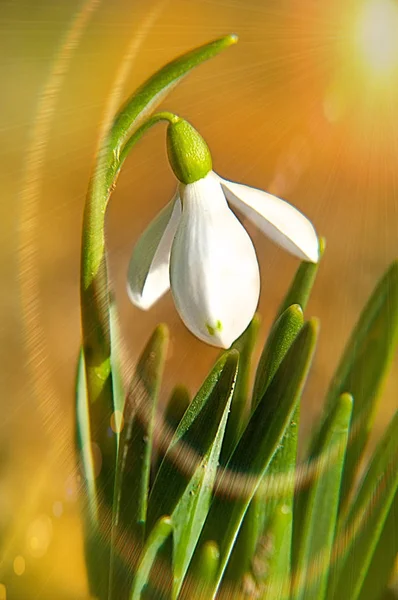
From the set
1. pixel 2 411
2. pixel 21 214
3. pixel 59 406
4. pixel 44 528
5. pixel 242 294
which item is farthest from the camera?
pixel 21 214

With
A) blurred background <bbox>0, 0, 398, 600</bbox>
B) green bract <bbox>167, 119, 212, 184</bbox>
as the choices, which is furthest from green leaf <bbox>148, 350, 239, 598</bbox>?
blurred background <bbox>0, 0, 398, 600</bbox>

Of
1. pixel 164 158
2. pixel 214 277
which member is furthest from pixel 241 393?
pixel 164 158

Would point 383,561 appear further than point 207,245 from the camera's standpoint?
Yes

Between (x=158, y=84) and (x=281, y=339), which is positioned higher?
(x=158, y=84)

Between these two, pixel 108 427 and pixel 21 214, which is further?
pixel 21 214

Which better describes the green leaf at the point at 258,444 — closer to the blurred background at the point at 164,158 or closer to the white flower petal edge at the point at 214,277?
the white flower petal edge at the point at 214,277

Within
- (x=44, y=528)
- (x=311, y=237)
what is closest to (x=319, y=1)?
(x=311, y=237)

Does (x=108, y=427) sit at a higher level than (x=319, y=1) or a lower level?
lower

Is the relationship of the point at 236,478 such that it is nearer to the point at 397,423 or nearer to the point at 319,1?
the point at 397,423

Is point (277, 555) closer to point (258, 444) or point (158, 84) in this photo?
point (258, 444)
